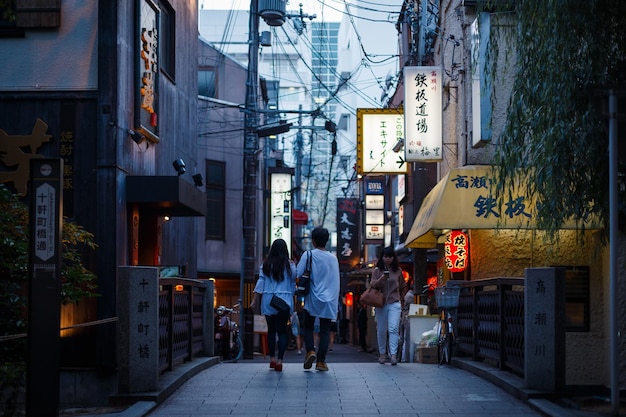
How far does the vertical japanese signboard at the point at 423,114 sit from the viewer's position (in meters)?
22.2

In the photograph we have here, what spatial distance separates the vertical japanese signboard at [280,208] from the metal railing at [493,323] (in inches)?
869

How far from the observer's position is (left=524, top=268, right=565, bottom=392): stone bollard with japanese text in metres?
10.3

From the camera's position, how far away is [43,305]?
8562 mm

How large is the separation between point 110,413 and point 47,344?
185 cm

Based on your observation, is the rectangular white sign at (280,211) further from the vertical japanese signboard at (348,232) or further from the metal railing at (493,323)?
the metal railing at (493,323)

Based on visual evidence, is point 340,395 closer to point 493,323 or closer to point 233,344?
point 493,323

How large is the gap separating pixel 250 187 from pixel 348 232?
22.8 m

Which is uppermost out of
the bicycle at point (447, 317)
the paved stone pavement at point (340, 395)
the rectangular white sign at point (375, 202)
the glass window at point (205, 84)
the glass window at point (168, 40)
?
the glass window at point (205, 84)

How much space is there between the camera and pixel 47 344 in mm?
8555

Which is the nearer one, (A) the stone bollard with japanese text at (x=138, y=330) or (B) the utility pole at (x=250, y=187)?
(A) the stone bollard with japanese text at (x=138, y=330)

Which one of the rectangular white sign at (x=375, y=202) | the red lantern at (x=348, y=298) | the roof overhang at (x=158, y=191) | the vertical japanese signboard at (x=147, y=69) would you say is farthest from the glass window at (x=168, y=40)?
the red lantern at (x=348, y=298)

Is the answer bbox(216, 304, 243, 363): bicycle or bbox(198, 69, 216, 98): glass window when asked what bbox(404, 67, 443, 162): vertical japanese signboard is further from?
bbox(198, 69, 216, 98): glass window

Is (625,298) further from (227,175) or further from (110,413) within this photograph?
(227,175)

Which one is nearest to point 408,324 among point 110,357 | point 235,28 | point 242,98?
point 110,357
